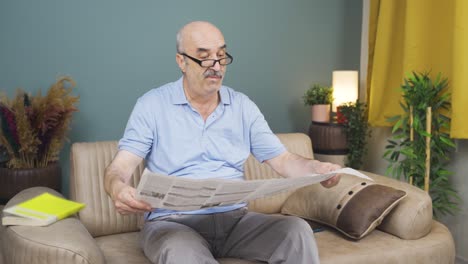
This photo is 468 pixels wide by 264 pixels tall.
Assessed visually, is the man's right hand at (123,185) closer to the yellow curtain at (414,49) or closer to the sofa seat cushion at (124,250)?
the sofa seat cushion at (124,250)

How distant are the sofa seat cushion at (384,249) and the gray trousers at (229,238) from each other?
26 centimetres

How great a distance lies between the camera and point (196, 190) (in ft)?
4.22

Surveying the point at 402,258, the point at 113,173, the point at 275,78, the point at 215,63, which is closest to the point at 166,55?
the point at 275,78

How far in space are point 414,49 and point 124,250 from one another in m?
1.90

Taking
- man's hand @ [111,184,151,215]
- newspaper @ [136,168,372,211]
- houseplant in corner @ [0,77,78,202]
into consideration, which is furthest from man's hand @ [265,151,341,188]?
houseplant in corner @ [0,77,78,202]

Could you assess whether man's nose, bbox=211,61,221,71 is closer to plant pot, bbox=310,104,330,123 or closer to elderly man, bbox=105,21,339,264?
elderly man, bbox=105,21,339,264

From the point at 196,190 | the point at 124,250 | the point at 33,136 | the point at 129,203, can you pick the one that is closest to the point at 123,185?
the point at 129,203

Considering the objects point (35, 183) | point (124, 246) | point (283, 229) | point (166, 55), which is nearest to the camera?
point (283, 229)

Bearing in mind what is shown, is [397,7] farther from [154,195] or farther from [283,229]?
[154,195]

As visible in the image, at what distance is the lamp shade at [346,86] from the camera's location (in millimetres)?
3152

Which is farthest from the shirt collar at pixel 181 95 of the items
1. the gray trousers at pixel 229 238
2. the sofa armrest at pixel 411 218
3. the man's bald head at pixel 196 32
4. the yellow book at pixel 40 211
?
the sofa armrest at pixel 411 218

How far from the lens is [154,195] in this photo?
1254 millimetres

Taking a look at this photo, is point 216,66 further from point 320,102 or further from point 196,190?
point 320,102

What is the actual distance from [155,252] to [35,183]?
108 centimetres
